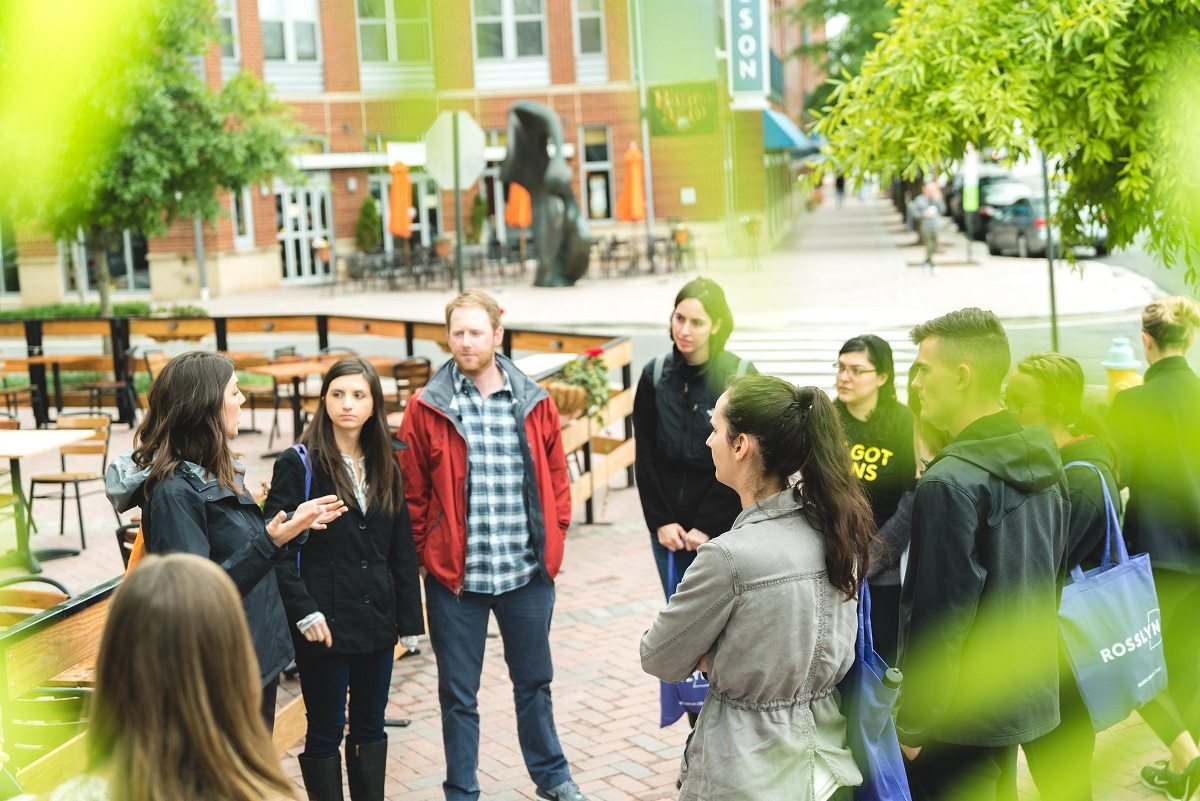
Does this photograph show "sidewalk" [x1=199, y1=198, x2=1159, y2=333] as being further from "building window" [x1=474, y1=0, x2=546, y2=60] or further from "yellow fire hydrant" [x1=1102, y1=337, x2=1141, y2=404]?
"building window" [x1=474, y1=0, x2=546, y2=60]

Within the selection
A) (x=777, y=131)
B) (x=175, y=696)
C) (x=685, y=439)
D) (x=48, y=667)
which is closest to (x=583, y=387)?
(x=685, y=439)

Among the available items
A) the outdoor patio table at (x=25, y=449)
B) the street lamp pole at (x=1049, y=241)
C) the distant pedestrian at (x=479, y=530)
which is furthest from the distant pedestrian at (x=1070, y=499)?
the outdoor patio table at (x=25, y=449)

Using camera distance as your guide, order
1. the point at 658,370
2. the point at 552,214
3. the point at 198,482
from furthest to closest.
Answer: the point at 552,214
the point at 658,370
the point at 198,482

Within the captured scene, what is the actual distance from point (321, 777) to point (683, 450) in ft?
5.30

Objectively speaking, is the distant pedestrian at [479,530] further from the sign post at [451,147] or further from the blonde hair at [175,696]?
the sign post at [451,147]

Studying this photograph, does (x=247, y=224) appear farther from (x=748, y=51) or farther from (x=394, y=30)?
(x=394, y=30)

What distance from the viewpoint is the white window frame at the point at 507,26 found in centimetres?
65

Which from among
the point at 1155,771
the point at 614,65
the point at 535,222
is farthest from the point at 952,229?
the point at 614,65

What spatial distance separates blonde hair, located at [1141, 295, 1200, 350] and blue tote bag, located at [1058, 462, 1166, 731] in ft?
3.04

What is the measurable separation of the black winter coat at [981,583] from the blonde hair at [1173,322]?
1394 millimetres

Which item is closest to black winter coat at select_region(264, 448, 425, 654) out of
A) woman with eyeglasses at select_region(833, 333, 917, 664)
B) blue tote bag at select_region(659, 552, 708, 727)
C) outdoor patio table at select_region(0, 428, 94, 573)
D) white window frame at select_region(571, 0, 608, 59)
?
blue tote bag at select_region(659, 552, 708, 727)

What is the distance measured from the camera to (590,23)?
77 centimetres

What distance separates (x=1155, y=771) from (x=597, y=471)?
5017 millimetres

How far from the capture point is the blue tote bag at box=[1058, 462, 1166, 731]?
3.21 metres
